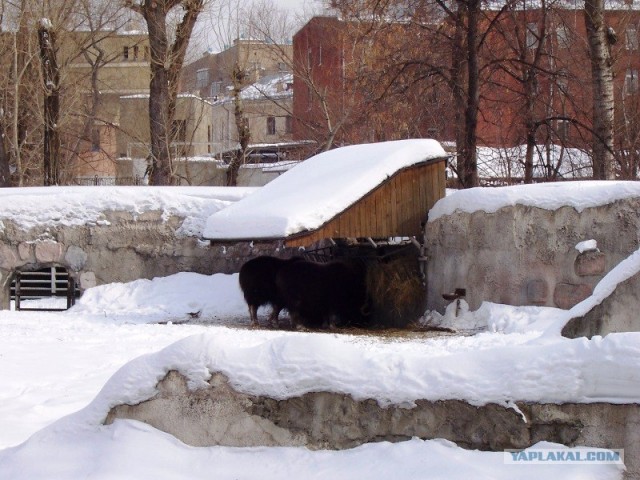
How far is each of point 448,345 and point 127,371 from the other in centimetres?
524

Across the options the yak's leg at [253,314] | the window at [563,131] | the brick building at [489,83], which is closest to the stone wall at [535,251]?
the yak's leg at [253,314]

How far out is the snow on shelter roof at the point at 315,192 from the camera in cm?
1259

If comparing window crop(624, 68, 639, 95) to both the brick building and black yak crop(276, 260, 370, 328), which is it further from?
black yak crop(276, 260, 370, 328)

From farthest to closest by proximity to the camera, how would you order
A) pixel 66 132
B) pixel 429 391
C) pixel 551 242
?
pixel 66 132 → pixel 551 242 → pixel 429 391

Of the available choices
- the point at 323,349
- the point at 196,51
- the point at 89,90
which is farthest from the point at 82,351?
the point at 89,90

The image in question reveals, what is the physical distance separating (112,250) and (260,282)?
3102 mm

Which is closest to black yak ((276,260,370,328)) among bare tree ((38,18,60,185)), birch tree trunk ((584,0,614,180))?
birch tree trunk ((584,0,614,180))

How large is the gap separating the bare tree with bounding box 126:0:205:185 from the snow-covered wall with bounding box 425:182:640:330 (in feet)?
31.7

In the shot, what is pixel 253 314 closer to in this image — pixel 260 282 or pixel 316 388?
pixel 260 282

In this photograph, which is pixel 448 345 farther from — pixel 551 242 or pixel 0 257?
pixel 0 257

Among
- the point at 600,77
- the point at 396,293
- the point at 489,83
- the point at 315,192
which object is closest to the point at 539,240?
the point at 396,293

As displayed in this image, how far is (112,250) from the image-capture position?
15250 mm

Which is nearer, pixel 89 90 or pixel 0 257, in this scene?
pixel 0 257

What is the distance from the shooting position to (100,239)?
15.2m
